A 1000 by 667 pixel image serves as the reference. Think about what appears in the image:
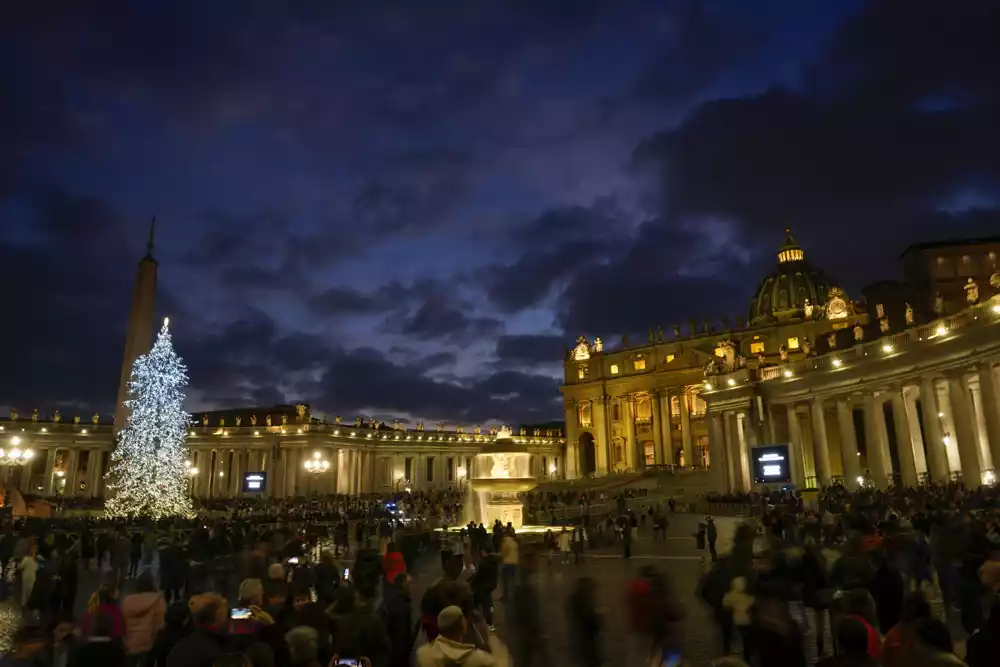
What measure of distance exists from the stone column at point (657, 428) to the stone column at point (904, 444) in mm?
52707

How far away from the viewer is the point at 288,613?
6227mm

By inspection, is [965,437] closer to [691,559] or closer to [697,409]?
[691,559]

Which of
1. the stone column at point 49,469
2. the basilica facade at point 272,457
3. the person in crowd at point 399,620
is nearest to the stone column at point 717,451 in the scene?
the basilica facade at point 272,457

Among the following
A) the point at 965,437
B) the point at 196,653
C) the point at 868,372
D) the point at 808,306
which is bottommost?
the point at 196,653

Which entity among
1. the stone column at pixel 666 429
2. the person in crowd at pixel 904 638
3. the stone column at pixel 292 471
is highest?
the stone column at pixel 666 429

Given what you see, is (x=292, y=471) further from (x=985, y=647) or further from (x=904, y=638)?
(x=985, y=647)

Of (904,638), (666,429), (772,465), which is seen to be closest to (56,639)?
(904,638)

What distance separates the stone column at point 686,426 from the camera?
87731mm

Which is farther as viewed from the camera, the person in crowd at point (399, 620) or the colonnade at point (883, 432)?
the colonnade at point (883, 432)

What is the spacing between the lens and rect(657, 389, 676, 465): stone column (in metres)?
90.4

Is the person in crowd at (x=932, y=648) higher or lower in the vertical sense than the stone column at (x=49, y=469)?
lower

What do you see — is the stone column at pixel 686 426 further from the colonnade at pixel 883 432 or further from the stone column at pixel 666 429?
the colonnade at pixel 883 432

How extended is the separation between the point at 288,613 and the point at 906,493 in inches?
1238

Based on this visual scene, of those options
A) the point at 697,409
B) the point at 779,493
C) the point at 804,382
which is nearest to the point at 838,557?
the point at 779,493
